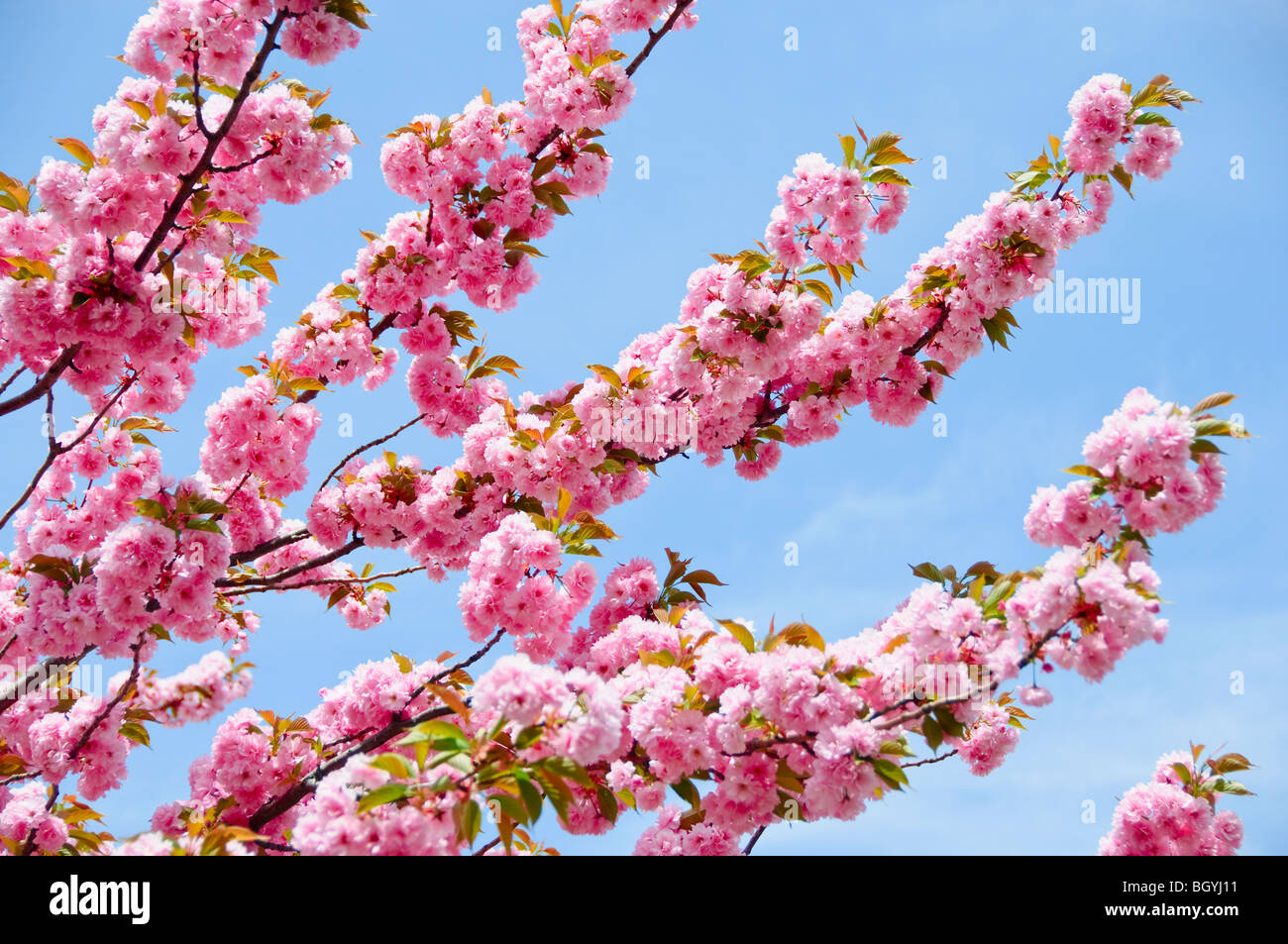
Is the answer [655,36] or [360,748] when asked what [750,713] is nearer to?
[360,748]

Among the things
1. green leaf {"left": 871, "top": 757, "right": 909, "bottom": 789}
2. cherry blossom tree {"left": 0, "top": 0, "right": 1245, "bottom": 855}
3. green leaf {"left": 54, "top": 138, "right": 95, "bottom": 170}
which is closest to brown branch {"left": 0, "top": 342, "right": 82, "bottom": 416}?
cherry blossom tree {"left": 0, "top": 0, "right": 1245, "bottom": 855}

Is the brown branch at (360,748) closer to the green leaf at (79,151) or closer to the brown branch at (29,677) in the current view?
the brown branch at (29,677)


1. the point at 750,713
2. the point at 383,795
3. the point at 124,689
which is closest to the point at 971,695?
the point at 750,713

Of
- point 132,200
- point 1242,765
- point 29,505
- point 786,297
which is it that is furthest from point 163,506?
point 1242,765

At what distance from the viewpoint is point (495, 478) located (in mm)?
4902

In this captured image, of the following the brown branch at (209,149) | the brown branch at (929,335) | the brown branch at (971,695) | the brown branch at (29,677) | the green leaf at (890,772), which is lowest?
the green leaf at (890,772)

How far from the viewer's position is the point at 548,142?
5656 mm

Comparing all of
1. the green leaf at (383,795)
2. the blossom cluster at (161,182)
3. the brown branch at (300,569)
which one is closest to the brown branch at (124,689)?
the brown branch at (300,569)

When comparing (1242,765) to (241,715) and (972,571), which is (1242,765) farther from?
(241,715)

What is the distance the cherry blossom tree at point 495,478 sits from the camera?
305 cm

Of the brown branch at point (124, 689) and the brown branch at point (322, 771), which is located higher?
the brown branch at point (124, 689)
